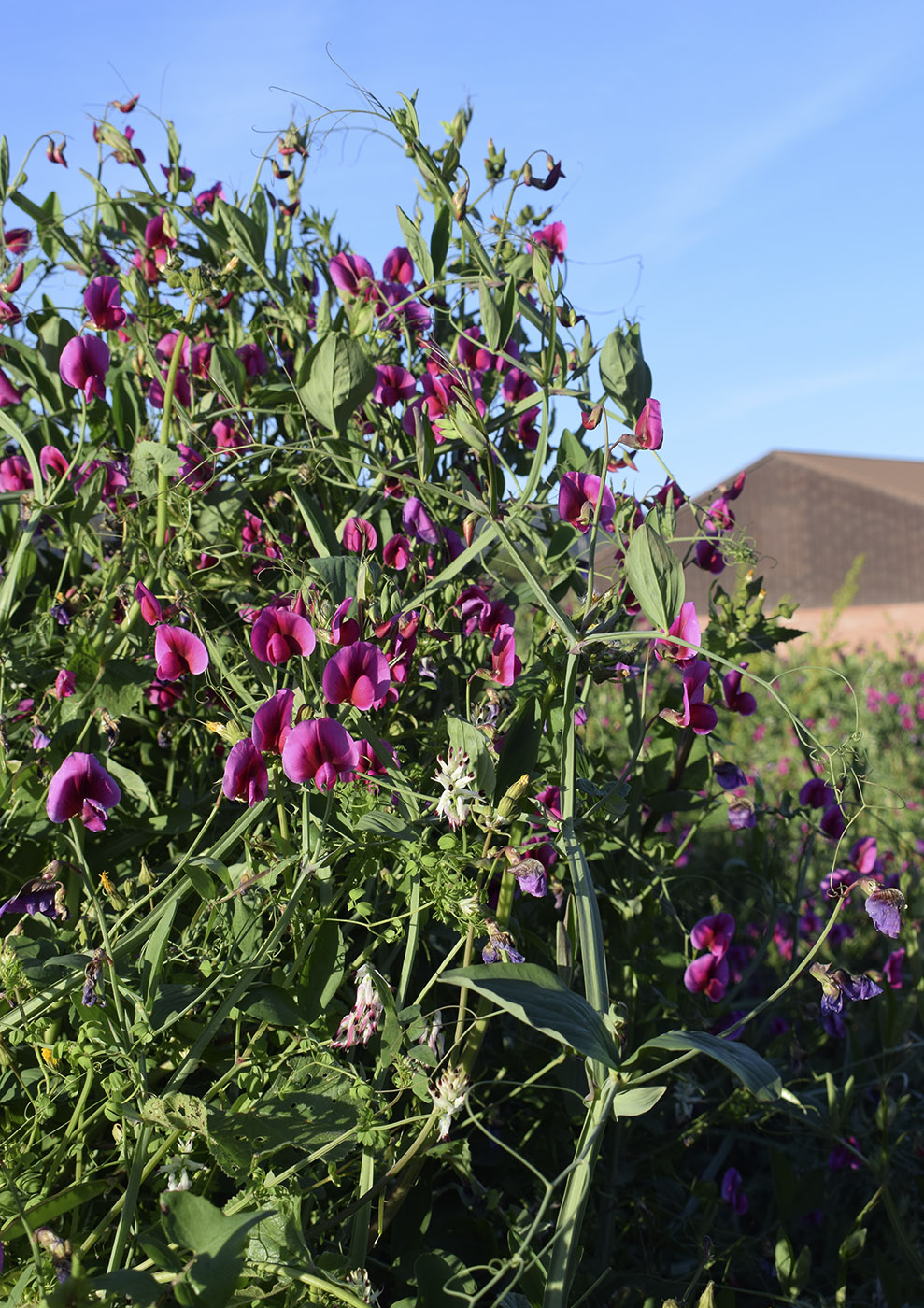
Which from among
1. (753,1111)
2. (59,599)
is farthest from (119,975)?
(753,1111)

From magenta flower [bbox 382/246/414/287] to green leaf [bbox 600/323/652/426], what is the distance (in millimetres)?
517

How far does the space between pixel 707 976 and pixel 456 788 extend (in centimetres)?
59

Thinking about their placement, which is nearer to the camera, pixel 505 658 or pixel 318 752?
pixel 318 752

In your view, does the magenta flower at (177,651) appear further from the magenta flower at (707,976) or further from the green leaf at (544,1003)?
the magenta flower at (707,976)

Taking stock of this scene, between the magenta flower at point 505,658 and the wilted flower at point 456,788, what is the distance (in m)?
0.21

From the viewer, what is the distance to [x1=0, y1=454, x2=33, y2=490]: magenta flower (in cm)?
143

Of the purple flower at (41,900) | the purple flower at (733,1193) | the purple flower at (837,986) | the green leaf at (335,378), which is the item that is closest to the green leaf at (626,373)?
the green leaf at (335,378)

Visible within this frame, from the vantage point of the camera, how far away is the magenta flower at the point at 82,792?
95 cm

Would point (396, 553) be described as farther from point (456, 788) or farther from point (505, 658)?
point (456, 788)

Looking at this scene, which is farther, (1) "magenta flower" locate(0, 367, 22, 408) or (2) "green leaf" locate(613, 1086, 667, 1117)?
(1) "magenta flower" locate(0, 367, 22, 408)

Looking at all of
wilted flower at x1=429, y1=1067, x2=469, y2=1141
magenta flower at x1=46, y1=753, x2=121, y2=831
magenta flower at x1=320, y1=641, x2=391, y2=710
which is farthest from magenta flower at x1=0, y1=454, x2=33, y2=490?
wilted flower at x1=429, y1=1067, x2=469, y2=1141

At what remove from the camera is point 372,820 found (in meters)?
0.86

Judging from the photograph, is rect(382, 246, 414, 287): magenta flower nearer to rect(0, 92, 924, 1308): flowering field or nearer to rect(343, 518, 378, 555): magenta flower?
rect(0, 92, 924, 1308): flowering field

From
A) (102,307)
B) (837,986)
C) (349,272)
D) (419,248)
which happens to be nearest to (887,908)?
(837,986)
